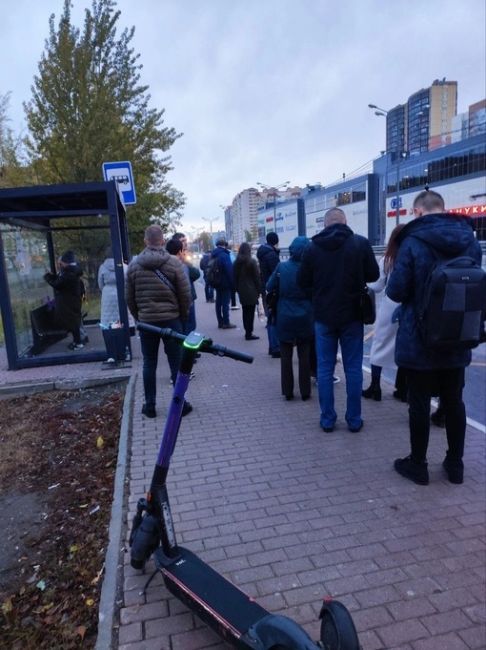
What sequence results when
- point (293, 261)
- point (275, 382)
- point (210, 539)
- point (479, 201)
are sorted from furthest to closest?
point (479, 201) < point (275, 382) < point (293, 261) < point (210, 539)

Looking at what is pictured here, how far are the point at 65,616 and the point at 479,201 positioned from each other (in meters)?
62.0

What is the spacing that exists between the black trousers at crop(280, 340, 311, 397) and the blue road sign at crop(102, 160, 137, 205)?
4.60 m

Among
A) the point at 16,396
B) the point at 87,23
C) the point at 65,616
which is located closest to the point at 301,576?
the point at 65,616

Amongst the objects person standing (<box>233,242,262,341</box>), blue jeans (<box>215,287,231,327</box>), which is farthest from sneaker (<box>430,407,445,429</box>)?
blue jeans (<box>215,287,231,327</box>)

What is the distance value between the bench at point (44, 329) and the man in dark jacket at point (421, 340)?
706cm

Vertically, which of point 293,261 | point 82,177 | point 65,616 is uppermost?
point 82,177

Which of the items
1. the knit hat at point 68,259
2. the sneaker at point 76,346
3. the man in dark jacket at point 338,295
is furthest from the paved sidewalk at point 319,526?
the knit hat at point 68,259

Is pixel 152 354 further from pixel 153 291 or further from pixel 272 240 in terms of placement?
pixel 272 240

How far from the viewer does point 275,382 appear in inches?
262

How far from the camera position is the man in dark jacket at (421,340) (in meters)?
3.40

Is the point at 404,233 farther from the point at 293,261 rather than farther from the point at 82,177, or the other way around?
the point at 82,177

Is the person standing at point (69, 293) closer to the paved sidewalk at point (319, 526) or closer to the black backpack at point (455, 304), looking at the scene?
the paved sidewalk at point (319, 526)

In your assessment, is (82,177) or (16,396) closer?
(16,396)

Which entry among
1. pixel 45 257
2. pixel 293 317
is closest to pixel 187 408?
pixel 293 317
